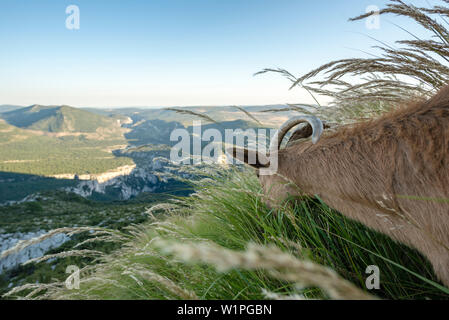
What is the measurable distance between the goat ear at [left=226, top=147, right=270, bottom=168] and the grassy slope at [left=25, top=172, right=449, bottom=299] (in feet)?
1.57

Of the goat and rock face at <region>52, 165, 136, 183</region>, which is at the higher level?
the goat

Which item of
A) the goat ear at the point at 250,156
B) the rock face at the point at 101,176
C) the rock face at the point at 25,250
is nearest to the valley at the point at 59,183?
the rock face at the point at 101,176

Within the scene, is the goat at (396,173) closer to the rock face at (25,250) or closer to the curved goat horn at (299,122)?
the curved goat horn at (299,122)

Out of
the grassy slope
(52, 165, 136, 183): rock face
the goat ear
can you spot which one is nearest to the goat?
the grassy slope

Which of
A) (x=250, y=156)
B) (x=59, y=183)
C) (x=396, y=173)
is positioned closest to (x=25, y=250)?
(x=250, y=156)

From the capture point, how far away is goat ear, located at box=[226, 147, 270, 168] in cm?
244

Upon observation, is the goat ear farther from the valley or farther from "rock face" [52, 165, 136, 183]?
"rock face" [52, 165, 136, 183]

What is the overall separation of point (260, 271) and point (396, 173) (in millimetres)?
1117

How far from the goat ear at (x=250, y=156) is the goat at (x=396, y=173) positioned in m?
0.48

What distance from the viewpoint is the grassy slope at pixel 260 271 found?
1.47 m
